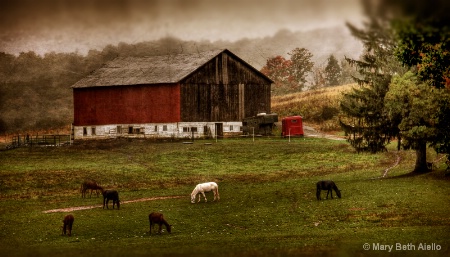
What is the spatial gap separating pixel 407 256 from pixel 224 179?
114ft

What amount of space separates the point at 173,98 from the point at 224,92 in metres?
7.42

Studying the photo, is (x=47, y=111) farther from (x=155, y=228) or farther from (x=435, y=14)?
(x=435, y=14)

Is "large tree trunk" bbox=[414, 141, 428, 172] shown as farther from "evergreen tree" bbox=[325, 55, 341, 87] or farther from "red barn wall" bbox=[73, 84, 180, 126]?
"evergreen tree" bbox=[325, 55, 341, 87]

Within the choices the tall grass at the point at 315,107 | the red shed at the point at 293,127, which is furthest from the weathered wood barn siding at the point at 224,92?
the tall grass at the point at 315,107

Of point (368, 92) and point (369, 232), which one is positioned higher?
point (368, 92)

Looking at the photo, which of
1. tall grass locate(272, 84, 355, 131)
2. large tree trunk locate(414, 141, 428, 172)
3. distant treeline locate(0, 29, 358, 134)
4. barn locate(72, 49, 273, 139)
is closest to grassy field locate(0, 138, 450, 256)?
large tree trunk locate(414, 141, 428, 172)

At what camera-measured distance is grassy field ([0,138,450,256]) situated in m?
22.5

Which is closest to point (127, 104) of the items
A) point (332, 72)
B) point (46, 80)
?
point (46, 80)

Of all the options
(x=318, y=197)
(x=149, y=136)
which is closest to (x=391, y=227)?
(x=318, y=197)

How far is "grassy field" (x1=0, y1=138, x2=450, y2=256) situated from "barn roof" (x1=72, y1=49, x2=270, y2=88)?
12.0 metres

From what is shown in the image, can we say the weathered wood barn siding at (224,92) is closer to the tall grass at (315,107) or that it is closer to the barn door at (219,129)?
the barn door at (219,129)

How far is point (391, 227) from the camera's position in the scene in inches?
1085

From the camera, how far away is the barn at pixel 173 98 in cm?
8112

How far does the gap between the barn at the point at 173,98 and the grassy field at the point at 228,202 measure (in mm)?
8434
